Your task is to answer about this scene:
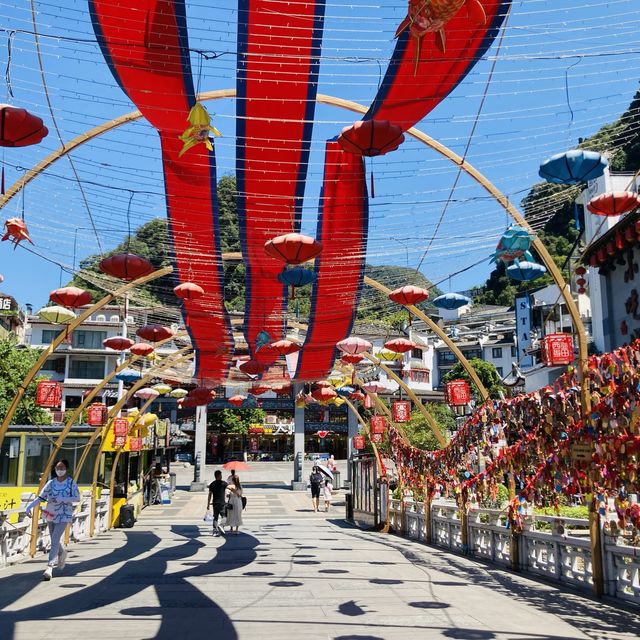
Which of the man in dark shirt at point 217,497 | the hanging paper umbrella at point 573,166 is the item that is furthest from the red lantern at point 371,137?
the man in dark shirt at point 217,497

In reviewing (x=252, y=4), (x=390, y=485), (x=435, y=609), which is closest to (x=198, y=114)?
(x=252, y=4)

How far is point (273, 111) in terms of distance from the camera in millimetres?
7883

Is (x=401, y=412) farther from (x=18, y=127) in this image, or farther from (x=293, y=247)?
(x=18, y=127)

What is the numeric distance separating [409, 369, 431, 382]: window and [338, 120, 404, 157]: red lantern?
54.0m

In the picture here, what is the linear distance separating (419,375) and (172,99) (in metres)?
55.5

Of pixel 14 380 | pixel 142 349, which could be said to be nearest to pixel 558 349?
pixel 142 349

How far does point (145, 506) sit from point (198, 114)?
23040mm

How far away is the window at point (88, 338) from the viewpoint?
170 ft

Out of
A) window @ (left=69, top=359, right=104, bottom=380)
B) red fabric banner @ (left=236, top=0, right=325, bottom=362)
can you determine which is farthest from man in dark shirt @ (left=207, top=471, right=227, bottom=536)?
window @ (left=69, top=359, right=104, bottom=380)

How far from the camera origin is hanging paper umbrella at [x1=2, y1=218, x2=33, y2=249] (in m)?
8.69

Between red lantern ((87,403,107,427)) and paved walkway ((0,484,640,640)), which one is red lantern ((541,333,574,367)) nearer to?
paved walkway ((0,484,640,640))

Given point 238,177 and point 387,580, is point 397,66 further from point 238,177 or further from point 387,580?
point 387,580

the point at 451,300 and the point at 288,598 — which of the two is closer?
the point at 288,598

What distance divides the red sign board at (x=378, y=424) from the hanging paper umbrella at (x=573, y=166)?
13.3 m
